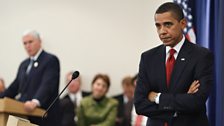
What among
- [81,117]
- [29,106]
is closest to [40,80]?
[29,106]

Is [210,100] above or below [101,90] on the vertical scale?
above

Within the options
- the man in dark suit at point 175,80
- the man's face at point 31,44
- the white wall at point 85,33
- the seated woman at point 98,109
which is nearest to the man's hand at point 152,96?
the man in dark suit at point 175,80

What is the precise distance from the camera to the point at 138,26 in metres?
7.82

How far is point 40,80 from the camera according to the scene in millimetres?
4930

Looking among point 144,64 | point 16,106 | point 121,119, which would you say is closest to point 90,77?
point 121,119

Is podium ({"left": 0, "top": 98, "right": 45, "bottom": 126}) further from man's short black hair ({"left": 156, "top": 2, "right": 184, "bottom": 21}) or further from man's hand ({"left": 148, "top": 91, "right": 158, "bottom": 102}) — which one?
man's short black hair ({"left": 156, "top": 2, "right": 184, "bottom": 21})

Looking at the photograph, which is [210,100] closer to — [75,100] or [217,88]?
[217,88]

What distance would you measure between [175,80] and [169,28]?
346 millimetres

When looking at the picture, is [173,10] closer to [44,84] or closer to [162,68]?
[162,68]

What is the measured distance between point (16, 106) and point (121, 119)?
8.56ft

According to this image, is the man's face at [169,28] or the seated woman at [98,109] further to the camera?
the seated woman at [98,109]

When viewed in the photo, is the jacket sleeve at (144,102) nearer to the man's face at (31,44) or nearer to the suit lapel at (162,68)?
the suit lapel at (162,68)

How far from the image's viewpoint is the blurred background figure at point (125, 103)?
21.5 feet

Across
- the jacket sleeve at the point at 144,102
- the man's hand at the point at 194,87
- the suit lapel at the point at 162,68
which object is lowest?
the jacket sleeve at the point at 144,102
